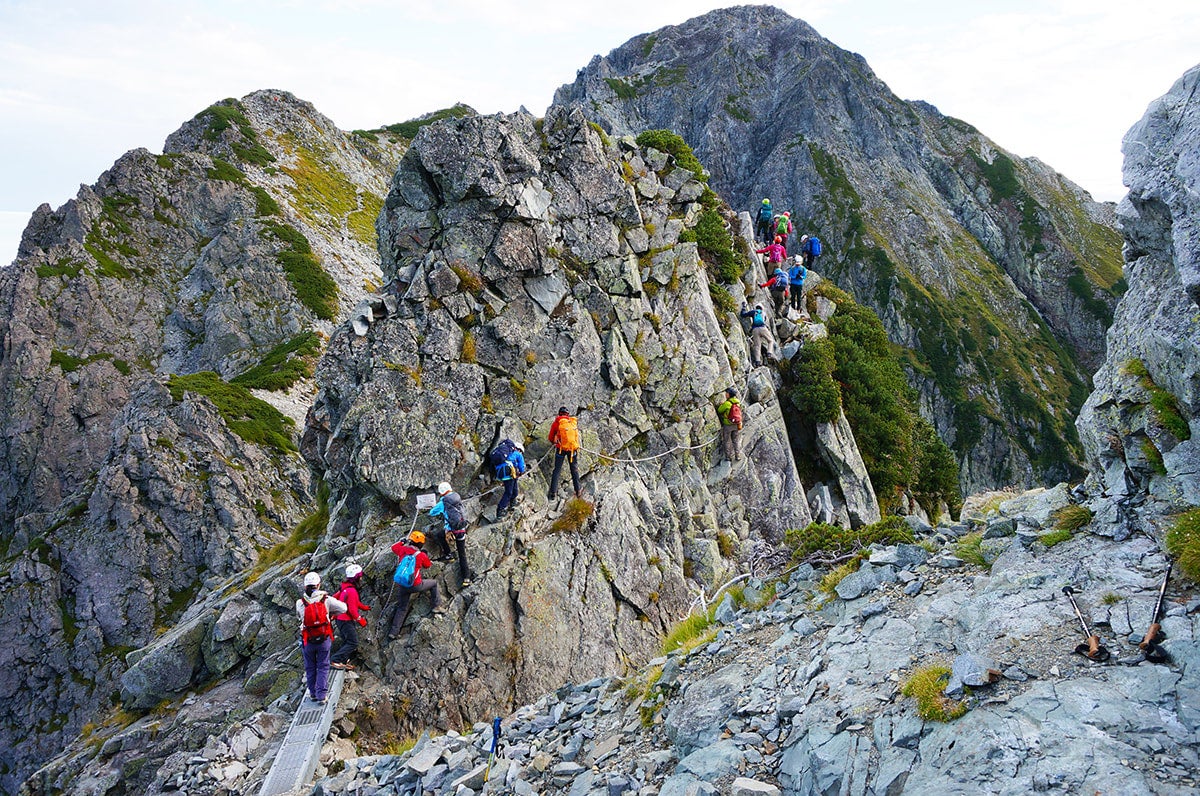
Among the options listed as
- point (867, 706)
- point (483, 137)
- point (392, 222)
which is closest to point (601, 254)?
point (483, 137)

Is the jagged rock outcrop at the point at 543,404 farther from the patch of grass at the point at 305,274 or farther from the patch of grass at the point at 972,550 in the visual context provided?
the patch of grass at the point at 305,274

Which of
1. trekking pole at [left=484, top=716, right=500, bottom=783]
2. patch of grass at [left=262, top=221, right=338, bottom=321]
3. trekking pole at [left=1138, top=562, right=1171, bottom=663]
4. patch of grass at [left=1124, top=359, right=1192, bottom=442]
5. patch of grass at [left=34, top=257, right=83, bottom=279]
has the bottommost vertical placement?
trekking pole at [left=484, top=716, right=500, bottom=783]

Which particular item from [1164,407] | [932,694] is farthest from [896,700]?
[1164,407]

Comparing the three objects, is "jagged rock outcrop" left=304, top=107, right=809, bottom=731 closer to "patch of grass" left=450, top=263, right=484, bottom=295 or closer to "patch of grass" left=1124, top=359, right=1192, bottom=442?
"patch of grass" left=450, top=263, right=484, bottom=295

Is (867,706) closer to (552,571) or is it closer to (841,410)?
(552,571)

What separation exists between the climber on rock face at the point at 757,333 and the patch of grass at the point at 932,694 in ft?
72.5

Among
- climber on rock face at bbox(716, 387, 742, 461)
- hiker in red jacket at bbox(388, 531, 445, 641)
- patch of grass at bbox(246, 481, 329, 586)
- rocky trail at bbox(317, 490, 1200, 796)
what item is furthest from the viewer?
climber on rock face at bbox(716, 387, 742, 461)

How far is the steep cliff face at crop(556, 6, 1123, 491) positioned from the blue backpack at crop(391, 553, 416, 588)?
81137 millimetres

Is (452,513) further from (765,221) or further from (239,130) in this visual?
(239,130)

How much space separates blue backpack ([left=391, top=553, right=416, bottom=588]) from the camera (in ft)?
50.9

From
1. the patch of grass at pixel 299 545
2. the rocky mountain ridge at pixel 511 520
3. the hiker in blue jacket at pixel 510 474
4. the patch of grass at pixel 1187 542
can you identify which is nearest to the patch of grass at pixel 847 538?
the rocky mountain ridge at pixel 511 520

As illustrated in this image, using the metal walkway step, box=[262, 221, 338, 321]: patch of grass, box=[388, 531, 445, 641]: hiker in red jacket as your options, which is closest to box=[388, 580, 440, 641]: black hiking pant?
box=[388, 531, 445, 641]: hiker in red jacket

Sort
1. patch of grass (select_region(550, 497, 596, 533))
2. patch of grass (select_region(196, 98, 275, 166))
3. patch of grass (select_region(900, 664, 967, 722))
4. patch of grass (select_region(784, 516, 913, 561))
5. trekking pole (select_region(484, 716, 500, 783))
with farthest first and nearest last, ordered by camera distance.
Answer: patch of grass (select_region(196, 98, 275, 166)), patch of grass (select_region(550, 497, 596, 533)), patch of grass (select_region(784, 516, 913, 561)), trekking pole (select_region(484, 716, 500, 783)), patch of grass (select_region(900, 664, 967, 722))

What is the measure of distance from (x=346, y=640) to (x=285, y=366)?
39.5 meters
